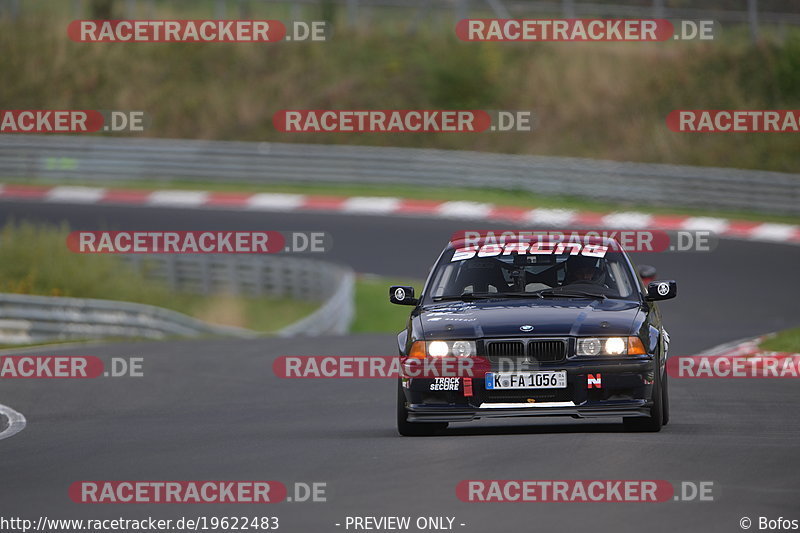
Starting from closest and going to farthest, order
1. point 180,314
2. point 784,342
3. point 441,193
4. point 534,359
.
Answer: point 534,359
point 784,342
point 180,314
point 441,193

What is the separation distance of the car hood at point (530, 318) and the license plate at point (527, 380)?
0.25 meters

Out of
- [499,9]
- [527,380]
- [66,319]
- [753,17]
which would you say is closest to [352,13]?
[499,9]

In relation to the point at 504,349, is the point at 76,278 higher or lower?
higher

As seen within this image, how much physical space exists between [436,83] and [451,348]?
3210cm

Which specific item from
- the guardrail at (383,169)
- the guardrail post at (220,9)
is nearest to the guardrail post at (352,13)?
the guardrail post at (220,9)

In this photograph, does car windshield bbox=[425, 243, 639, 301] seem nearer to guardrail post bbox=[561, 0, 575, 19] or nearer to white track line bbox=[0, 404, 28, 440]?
white track line bbox=[0, 404, 28, 440]

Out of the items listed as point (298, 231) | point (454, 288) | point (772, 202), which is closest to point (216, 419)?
point (454, 288)

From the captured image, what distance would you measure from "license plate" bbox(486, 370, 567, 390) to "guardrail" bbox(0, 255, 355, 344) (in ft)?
35.9

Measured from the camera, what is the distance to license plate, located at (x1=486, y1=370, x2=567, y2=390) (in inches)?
392

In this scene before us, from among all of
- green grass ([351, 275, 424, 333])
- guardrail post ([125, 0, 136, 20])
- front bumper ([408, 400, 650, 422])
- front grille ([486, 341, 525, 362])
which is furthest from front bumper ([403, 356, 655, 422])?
guardrail post ([125, 0, 136, 20])

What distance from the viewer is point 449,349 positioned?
1022cm

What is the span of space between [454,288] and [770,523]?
4.39 meters

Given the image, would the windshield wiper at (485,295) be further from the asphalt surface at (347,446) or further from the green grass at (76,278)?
the green grass at (76,278)

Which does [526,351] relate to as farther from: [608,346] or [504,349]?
[608,346]
